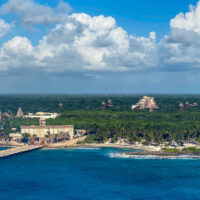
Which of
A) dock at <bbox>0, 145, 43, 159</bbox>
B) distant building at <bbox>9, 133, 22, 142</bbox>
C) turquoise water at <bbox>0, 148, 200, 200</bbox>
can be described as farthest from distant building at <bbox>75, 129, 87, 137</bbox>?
turquoise water at <bbox>0, 148, 200, 200</bbox>

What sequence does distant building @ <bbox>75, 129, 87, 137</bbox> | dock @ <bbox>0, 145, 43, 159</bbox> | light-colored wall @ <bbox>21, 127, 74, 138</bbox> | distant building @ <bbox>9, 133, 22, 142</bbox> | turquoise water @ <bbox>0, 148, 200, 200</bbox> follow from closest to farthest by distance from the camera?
turquoise water @ <bbox>0, 148, 200, 200</bbox> < dock @ <bbox>0, 145, 43, 159</bbox> < distant building @ <bbox>9, 133, 22, 142</bbox> < light-colored wall @ <bbox>21, 127, 74, 138</bbox> < distant building @ <bbox>75, 129, 87, 137</bbox>

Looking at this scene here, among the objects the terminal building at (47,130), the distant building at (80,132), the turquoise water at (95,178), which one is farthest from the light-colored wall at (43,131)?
the turquoise water at (95,178)

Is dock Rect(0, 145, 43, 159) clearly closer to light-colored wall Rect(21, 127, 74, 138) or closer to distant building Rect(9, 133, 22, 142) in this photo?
distant building Rect(9, 133, 22, 142)

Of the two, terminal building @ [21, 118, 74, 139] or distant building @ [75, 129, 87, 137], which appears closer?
terminal building @ [21, 118, 74, 139]

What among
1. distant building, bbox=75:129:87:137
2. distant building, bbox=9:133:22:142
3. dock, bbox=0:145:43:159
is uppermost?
distant building, bbox=75:129:87:137

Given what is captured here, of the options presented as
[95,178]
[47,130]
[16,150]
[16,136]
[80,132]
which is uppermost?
[47,130]

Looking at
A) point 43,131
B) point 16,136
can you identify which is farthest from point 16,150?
point 43,131

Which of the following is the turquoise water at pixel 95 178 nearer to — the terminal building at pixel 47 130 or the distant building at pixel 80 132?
the terminal building at pixel 47 130

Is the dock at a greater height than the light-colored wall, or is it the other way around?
the light-colored wall

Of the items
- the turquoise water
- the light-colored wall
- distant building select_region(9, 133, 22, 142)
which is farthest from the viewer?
the light-colored wall

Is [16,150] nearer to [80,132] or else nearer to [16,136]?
[16,136]

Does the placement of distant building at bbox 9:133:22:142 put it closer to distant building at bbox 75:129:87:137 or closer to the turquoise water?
distant building at bbox 75:129:87:137
